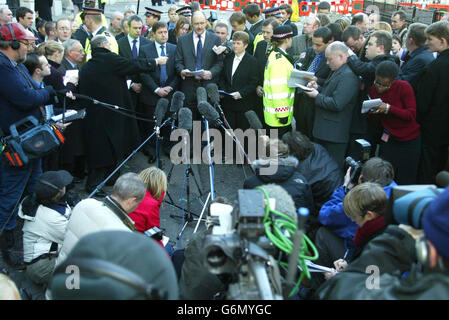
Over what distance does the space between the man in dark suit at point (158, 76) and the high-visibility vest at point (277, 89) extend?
1603 mm

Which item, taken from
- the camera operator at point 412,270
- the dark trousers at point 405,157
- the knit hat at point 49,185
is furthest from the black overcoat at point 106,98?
the camera operator at point 412,270

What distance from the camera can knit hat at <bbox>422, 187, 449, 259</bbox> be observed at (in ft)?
4.62

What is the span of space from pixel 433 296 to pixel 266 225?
0.71 metres

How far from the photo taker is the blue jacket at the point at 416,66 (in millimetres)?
5078

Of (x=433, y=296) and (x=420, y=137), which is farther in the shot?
(x=420, y=137)

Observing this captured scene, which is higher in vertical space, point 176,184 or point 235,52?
point 235,52

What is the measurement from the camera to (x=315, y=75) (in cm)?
579

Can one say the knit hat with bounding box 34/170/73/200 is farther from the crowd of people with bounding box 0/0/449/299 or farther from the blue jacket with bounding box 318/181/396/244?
the blue jacket with bounding box 318/181/396/244

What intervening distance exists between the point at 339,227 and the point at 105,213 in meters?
1.72

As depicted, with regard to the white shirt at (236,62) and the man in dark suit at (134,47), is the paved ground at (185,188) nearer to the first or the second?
the man in dark suit at (134,47)

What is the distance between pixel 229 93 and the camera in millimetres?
6301

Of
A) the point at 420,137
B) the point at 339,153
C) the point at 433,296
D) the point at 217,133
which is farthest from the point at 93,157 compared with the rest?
the point at 433,296

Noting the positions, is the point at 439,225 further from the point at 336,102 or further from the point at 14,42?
the point at 14,42

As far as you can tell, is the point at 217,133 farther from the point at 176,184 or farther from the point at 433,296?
the point at 433,296
